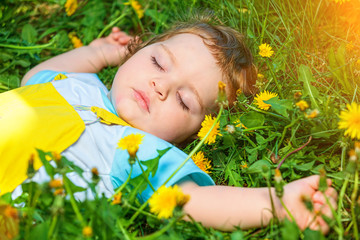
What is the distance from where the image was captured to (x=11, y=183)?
1.58 meters

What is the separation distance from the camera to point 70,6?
2.73 metres

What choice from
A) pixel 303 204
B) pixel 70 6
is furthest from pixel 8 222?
pixel 70 6

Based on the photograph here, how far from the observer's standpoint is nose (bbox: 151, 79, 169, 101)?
183 cm

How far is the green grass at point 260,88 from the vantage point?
1.33 m

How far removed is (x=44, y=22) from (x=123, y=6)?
1.94 feet

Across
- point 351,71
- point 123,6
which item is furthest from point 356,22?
point 123,6

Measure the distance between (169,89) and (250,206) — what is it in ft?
2.25

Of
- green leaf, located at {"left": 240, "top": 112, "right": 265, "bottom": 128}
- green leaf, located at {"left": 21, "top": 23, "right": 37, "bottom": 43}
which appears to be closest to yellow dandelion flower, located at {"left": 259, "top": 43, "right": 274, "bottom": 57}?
green leaf, located at {"left": 240, "top": 112, "right": 265, "bottom": 128}

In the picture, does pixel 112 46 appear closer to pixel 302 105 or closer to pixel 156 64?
pixel 156 64

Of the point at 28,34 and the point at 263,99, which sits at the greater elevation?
the point at 28,34

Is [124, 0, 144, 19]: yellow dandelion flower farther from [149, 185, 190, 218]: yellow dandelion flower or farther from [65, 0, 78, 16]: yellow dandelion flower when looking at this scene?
[149, 185, 190, 218]: yellow dandelion flower

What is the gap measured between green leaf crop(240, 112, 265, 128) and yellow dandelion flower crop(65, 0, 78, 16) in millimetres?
1622

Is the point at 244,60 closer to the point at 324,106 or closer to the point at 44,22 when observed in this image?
the point at 324,106

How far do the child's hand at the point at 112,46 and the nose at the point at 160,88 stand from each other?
0.85 m
